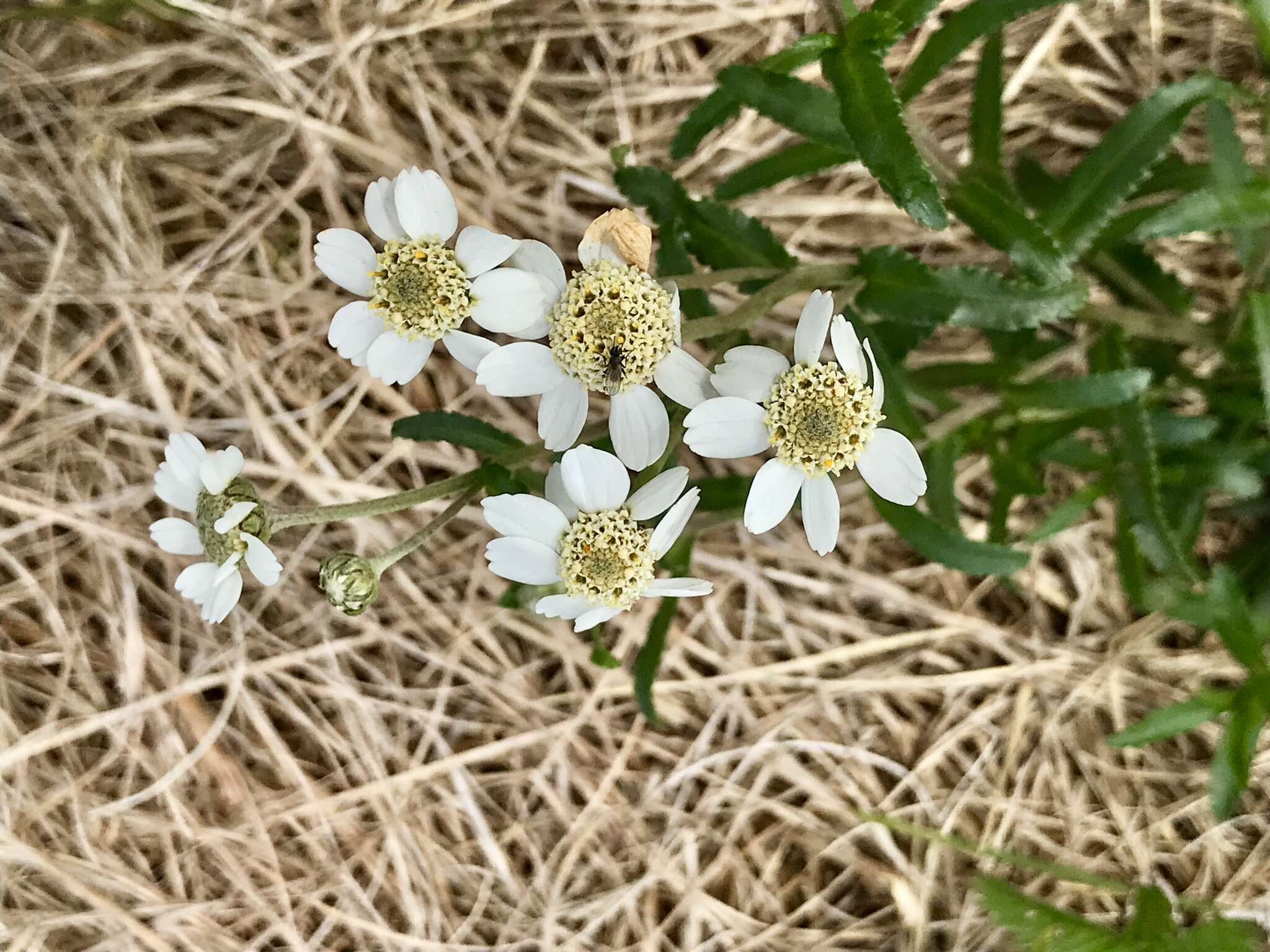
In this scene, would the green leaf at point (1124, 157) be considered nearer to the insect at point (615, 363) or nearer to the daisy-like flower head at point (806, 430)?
the daisy-like flower head at point (806, 430)

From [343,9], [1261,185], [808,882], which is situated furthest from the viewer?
[808,882]

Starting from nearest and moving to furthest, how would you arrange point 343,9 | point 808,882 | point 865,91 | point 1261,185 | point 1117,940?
point 865,91
point 1261,185
point 1117,940
point 343,9
point 808,882

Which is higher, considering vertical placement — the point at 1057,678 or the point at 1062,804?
the point at 1057,678

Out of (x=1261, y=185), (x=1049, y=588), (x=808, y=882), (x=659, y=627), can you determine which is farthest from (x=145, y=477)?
(x=1261, y=185)

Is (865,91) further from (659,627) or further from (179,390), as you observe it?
(179,390)

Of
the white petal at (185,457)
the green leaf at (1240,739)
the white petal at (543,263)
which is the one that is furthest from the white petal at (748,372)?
the green leaf at (1240,739)

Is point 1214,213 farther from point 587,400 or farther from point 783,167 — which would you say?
point 587,400

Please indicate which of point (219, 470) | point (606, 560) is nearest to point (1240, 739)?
point (606, 560)

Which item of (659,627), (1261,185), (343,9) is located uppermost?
(343,9)
